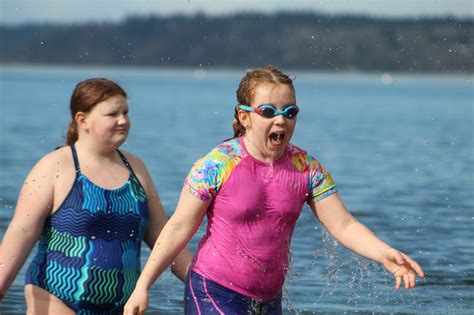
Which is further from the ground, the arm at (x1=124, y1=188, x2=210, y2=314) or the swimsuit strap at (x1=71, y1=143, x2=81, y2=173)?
the swimsuit strap at (x1=71, y1=143, x2=81, y2=173)

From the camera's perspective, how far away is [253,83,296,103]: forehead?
5223 millimetres

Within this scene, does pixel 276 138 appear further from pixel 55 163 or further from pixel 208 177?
pixel 55 163

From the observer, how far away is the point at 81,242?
569 centimetres

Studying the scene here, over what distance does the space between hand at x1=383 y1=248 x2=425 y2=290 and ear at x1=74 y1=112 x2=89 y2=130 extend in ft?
5.70

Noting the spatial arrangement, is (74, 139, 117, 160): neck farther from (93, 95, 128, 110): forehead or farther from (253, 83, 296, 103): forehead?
(253, 83, 296, 103): forehead

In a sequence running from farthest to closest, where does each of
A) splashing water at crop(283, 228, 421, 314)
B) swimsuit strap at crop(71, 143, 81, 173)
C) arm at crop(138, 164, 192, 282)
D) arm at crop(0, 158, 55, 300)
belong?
splashing water at crop(283, 228, 421, 314), arm at crop(138, 164, 192, 282), swimsuit strap at crop(71, 143, 81, 173), arm at crop(0, 158, 55, 300)

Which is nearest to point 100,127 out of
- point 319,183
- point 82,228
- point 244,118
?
point 82,228

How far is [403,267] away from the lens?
4.96 meters

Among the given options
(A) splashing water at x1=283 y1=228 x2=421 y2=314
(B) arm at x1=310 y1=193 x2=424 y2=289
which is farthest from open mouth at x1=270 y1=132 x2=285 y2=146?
(A) splashing water at x1=283 y1=228 x2=421 y2=314

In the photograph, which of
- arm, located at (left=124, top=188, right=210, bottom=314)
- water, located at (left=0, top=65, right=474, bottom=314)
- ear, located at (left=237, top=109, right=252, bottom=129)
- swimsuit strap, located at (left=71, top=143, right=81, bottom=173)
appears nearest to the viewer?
arm, located at (left=124, top=188, right=210, bottom=314)

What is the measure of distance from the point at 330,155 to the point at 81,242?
920 inches

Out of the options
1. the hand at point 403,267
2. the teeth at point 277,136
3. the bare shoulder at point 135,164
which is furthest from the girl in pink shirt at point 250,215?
the bare shoulder at point 135,164

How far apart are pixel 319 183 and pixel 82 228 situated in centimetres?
121

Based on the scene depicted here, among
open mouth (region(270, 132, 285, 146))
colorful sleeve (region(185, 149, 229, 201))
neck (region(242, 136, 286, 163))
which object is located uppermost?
open mouth (region(270, 132, 285, 146))
